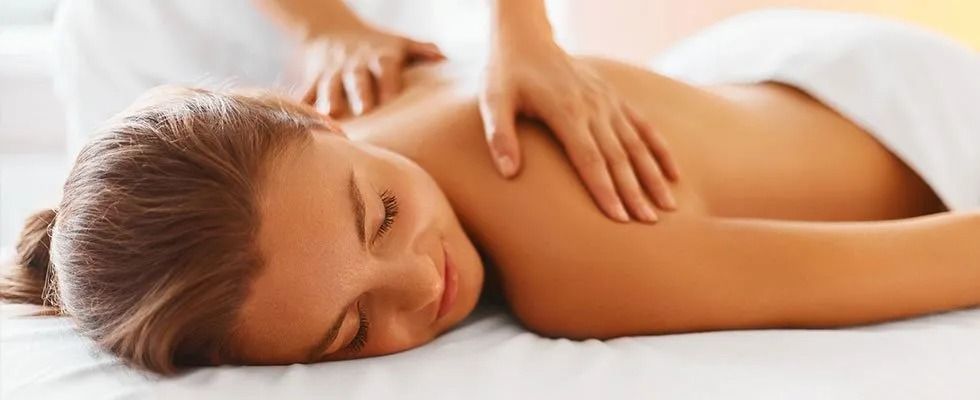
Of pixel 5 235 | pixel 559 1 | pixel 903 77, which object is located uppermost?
pixel 903 77

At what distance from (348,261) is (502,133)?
0.72ft

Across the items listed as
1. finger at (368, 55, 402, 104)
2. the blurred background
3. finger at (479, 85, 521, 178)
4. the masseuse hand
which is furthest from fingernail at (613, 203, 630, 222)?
the blurred background

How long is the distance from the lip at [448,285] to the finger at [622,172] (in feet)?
0.55

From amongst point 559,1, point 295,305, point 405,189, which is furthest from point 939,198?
point 559,1

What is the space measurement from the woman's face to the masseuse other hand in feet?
0.74

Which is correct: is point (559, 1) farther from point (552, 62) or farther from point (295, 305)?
point (295, 305)

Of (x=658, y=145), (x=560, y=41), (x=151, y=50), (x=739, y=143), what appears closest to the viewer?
(x=658, y=145)

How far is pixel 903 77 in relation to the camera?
1.25 m

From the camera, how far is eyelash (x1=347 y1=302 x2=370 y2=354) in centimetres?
88

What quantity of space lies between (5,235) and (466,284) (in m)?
1.41

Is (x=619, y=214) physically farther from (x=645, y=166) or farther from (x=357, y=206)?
(x=357, y=206)

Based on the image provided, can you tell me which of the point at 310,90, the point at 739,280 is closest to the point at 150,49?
the point at 310,90

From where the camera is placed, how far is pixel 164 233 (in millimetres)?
791

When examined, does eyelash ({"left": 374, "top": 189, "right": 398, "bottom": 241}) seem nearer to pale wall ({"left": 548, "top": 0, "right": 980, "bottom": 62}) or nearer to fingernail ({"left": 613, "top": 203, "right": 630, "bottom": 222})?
fingernail ({"left": 613, "top": 203, "right": 630, "bottom": 222})
